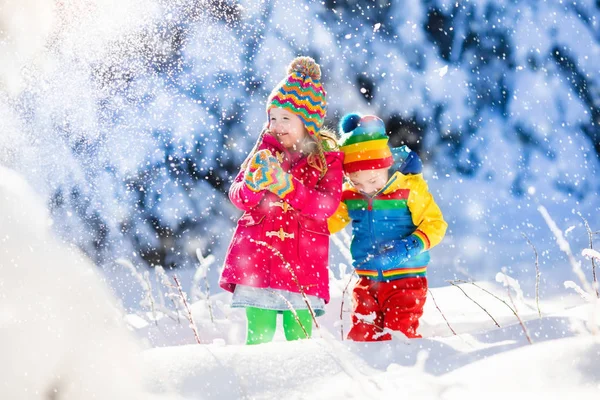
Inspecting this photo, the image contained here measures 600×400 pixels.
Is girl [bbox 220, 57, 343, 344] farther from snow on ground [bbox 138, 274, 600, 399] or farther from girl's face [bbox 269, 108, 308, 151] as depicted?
snow on ground [bbox 138, 274, 600, 399]

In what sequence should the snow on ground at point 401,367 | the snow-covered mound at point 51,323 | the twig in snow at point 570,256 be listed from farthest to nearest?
the twig in snow at point 570,256 < the snow-covered mound at point 51,323 < the snow on ground at point 401,367

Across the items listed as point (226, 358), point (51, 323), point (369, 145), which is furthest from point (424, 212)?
point (51, 323)

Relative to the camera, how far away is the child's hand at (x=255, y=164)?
266 centimetres

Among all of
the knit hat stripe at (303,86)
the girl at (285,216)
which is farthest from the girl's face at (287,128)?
the knit hat stripe at (303,86)

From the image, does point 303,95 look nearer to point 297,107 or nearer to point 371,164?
point 297,107

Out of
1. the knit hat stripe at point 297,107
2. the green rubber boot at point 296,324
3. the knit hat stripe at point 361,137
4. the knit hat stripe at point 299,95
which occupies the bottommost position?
the green rubber boot at point 296,324

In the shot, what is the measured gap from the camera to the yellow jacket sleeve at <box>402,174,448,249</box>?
9.16 ft

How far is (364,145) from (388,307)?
0.85m

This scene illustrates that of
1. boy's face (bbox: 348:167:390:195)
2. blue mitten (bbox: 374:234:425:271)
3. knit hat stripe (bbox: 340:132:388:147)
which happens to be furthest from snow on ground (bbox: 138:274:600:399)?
knit hat stripe (bbox: 340:132:388:147)

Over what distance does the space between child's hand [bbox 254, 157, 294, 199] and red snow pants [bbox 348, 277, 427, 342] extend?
0.71 meters

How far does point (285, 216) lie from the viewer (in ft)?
9.37

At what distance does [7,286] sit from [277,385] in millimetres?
912

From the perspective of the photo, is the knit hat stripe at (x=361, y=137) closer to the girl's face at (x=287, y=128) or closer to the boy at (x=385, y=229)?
the boy at (x=385, y=229)

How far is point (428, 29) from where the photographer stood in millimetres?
5246
